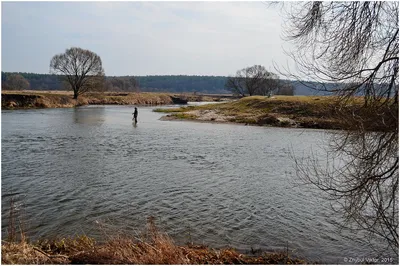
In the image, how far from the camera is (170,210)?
11242mm

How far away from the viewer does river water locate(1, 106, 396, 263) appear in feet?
30.5

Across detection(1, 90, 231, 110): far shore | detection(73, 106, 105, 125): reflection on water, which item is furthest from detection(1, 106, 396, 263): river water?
detection(1, 90, 231, 110): far shore

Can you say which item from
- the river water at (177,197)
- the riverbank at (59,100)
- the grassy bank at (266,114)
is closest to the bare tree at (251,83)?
the riverbank at (59,100)

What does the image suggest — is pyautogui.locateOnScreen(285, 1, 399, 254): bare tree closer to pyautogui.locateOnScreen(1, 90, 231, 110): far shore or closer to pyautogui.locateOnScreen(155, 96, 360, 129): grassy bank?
pyautogui.locateOnScreen(155, 96, 360, 129): grassy bank

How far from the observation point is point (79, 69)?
75.1 m

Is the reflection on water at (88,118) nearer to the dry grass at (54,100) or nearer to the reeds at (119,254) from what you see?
the dry grass at (54,100)

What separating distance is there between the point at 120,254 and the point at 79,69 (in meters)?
74.1

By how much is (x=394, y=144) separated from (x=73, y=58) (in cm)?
7612

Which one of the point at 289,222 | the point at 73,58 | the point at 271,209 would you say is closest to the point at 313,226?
the point at 289,222

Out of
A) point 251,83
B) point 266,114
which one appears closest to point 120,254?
point 266,114

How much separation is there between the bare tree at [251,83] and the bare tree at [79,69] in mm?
40790

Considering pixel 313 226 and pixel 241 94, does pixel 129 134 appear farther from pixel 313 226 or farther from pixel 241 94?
pixel 241 94

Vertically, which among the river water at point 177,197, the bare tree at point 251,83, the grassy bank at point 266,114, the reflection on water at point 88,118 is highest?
the bare tree at point 251,83

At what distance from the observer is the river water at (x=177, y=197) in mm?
9281
